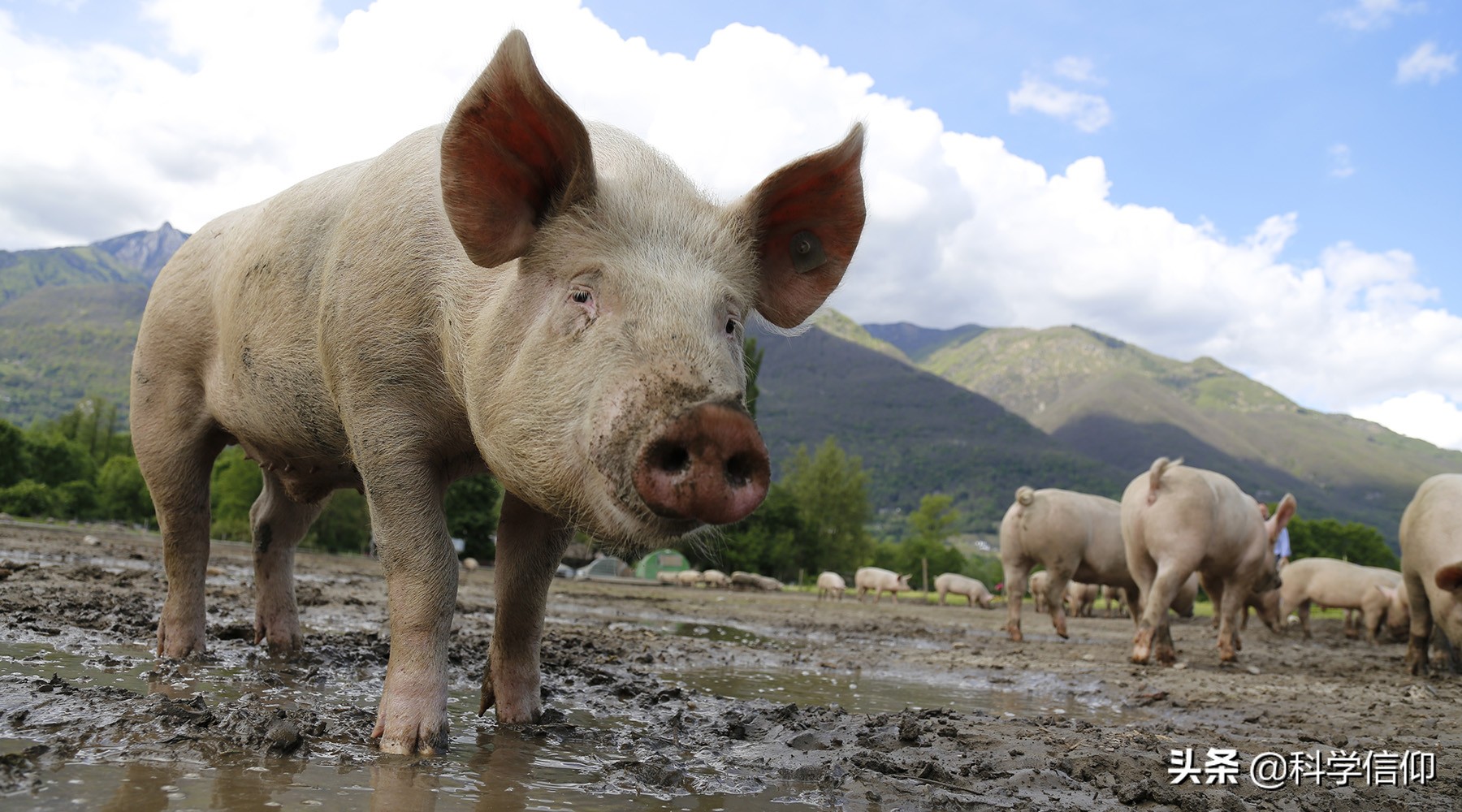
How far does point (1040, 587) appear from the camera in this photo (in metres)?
20.5

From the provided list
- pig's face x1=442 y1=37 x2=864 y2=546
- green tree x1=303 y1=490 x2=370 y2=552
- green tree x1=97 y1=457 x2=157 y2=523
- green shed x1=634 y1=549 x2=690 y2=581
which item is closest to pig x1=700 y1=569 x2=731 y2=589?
green shed x1=634 y1=549 x2=690 y2=581

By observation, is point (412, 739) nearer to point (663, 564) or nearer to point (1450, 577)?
point (1450, 577)

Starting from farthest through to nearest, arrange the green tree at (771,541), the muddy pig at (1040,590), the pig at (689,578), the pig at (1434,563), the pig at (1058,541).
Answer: the green tree at (771,541) < the pig at (689,578) < the pig at (1058,541) < the muddy pig at (1040,590) < the pig at (1434,563)

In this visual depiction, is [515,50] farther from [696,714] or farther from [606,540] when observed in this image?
[696,714]

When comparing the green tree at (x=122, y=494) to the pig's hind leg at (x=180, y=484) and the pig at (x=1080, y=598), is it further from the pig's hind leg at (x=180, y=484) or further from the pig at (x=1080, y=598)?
the pig's hind leg at (x=180, y=484)

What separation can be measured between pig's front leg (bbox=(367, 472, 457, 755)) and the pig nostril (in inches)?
54.2

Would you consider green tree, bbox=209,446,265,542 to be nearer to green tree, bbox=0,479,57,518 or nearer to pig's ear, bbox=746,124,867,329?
green tree, bbox=0,479,57,518

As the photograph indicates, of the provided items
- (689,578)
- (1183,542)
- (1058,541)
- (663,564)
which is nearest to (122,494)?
(663,564)

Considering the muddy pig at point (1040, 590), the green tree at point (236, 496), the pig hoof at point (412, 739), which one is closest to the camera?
the pig hoof at point (412, 739)

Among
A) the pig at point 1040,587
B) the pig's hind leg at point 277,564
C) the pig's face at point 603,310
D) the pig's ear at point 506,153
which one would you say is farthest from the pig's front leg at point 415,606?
the pig at point 1040,587

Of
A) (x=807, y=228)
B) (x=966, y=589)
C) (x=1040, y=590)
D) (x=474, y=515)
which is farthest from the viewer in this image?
(x=474, y=515)

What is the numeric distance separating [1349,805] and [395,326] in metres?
3.76

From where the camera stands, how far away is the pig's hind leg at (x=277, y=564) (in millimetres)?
5445

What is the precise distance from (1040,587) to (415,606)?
19.1m
